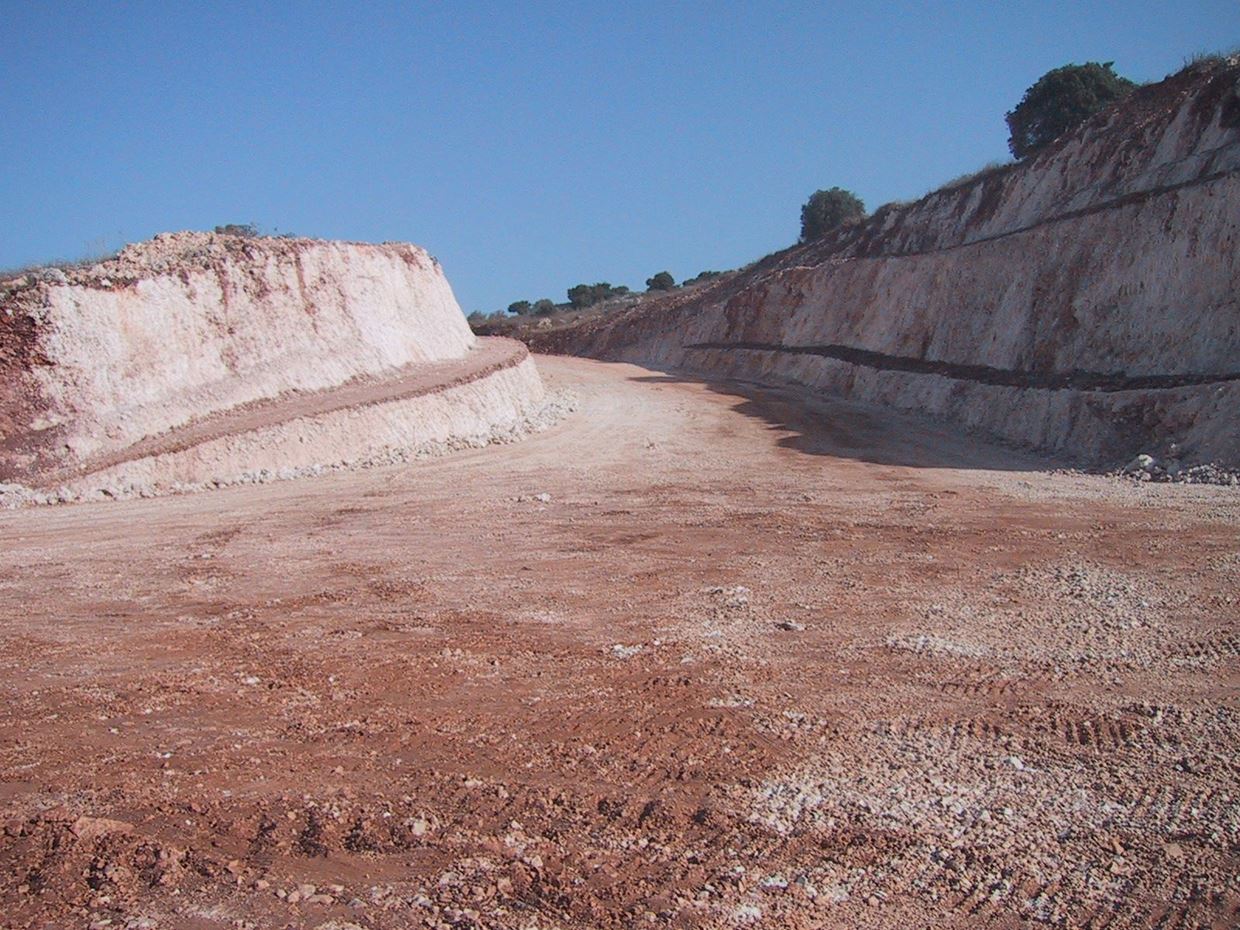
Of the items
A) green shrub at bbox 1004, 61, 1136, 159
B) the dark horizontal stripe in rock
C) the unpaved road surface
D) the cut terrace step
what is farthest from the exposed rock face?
green shrub at bbox 1004, 61, 1136, 159

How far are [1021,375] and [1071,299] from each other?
5.84 ft

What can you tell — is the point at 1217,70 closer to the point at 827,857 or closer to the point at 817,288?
the point at 817,288

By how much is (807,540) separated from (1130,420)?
784 centimetres

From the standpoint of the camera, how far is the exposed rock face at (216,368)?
49.9 ft

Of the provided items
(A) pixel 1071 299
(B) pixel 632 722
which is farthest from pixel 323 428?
(A) pixel 1071 299

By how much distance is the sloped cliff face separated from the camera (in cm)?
1602

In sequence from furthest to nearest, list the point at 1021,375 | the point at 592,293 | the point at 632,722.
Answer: the point at 592,293 → the point at 1021,375 → the point at 632,722

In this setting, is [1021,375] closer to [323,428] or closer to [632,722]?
[323,428]

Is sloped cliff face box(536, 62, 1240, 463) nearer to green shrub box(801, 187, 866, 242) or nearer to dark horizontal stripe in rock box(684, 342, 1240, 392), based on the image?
dark horizontal stripe in rock box(684, 342, 1240, 392)

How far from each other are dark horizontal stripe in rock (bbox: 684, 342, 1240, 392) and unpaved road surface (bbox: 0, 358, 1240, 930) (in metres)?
5.42

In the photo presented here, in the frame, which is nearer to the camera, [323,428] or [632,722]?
[632,722]

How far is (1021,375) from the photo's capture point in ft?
66.4

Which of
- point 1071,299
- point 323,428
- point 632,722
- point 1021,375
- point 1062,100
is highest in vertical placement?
point 1062,100

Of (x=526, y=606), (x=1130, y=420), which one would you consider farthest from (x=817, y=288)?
(x=526, y=606)
